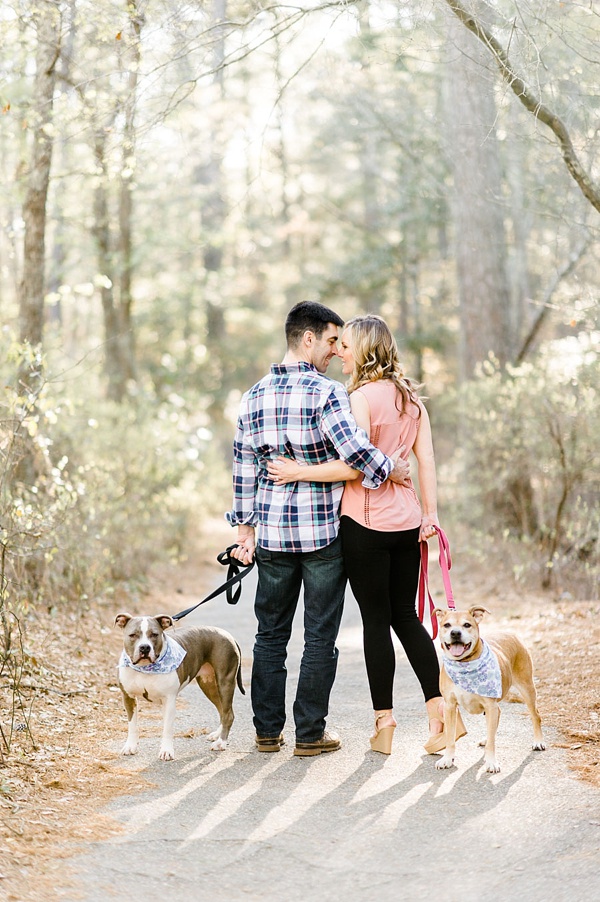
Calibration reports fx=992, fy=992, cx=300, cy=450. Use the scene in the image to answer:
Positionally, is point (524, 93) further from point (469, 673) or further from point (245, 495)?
point (469, 673)

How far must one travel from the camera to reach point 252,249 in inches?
698

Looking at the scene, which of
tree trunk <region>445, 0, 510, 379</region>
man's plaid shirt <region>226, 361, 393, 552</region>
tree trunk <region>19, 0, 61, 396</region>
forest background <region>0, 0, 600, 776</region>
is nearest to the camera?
man's plaid shirt <region>226, 361, 393, 552</region>

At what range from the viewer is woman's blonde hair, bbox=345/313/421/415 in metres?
5.48

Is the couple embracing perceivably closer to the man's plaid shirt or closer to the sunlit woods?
the man's plaid shirt

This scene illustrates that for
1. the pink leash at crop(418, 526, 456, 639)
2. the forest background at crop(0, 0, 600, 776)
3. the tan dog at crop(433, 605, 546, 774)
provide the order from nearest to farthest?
1. the tan dog at crop(433, 605, 546, 774)
2. the pink leash at crop(418, 526, 456, 639)
3. the forest background at crop(0, 0, 600, 776)

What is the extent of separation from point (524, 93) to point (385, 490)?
10.3 ft

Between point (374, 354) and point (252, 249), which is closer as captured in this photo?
point (374, 354)

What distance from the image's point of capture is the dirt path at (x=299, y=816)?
3.86m

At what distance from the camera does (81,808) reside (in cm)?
468

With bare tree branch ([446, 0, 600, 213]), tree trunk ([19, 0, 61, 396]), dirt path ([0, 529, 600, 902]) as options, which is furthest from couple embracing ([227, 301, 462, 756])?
tree trunk ([19, 0, 61, 396])

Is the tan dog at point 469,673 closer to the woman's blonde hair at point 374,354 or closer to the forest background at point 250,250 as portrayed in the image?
the woman's blonde hair at point 374,354

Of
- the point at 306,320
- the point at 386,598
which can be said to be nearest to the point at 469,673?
the point at 386,598

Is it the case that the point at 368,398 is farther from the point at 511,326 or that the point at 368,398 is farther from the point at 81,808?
the point at 511,326

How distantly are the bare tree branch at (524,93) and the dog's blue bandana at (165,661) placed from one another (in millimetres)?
4119
